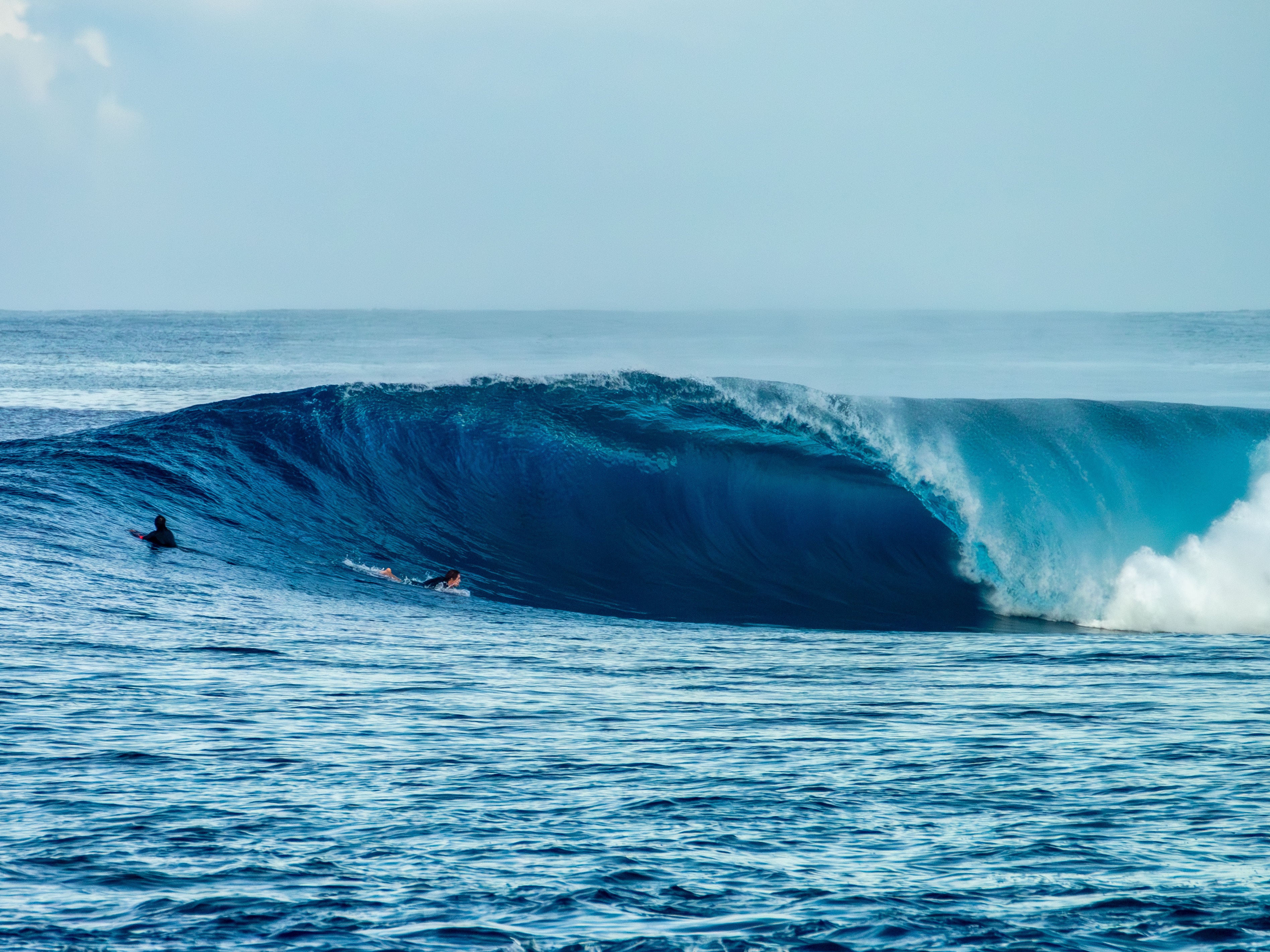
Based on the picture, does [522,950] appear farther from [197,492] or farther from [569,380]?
[569,380]

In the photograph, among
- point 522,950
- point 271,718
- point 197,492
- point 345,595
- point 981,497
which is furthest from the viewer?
point 981,497

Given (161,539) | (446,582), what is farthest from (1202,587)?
(161,539)

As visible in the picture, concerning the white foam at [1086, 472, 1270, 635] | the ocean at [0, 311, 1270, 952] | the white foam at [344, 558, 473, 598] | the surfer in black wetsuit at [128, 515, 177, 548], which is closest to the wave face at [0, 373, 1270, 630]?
the ocean at [0, 311, 1270, 952]

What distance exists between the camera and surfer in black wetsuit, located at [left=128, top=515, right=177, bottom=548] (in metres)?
12.6

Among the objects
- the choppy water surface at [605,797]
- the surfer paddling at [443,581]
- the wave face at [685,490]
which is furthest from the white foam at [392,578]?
the choppy water surface at [605,797]

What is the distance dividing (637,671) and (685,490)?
8695 millimetres

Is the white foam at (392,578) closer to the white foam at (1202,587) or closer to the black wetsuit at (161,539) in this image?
the black wetsuit at (161,539)

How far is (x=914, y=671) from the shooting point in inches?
376

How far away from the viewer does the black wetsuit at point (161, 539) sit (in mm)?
12602

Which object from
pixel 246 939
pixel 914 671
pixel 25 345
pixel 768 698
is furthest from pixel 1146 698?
pixel 25 345

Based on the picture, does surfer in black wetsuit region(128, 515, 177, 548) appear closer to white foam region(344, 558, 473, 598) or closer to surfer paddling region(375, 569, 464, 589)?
white foam region(344, 558, 473, 598)

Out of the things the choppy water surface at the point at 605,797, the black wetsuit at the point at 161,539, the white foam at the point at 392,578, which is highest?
the black wetsuit at the point at 161,539

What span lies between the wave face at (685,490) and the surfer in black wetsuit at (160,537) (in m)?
0.44

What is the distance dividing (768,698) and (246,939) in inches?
182
